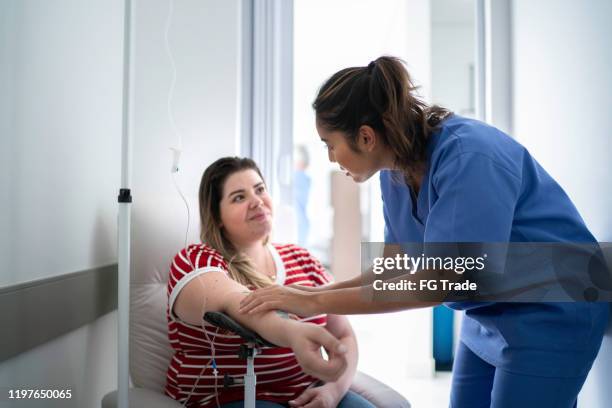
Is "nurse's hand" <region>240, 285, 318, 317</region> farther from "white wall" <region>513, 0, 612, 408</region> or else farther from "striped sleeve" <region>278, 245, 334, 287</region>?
"white wall" <region>513, 0, 612, 408</region>

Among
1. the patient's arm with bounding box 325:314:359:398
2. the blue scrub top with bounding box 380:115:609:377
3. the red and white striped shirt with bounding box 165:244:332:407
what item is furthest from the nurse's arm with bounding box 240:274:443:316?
the patient's arm with bounding box 325:314:359:398

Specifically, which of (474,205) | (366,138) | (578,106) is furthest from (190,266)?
(578,106)

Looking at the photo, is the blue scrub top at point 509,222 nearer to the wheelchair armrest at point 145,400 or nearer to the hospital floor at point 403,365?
the wheelchair armrest at point 145,400

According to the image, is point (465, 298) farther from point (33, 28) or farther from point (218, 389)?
point (33, 28)

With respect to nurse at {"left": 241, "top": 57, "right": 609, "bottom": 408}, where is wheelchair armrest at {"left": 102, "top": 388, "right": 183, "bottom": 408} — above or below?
below

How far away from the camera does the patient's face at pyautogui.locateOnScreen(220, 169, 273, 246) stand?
142 cm

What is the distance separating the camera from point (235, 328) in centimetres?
97

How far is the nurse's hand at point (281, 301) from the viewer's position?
1005mm

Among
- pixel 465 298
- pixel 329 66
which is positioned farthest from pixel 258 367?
pixel 329 66

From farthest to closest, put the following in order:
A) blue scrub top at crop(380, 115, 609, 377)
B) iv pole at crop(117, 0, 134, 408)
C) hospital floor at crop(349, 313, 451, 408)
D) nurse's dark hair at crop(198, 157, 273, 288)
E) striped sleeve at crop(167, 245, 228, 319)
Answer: hospital floor at crop(349, 313, 451, 408) < nurse's dark hair at crop(198, 157, 273, 288) < striped sleeve at crop(167, 245, 228, 319) < iv pole at crop(117, 0, 134, 408) < blue scrub top at crop(380, 115, 609, 377)

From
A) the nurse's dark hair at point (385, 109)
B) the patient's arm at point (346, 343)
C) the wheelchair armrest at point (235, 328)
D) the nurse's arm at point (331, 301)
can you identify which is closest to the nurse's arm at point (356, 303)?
the nurse's arm at point (331, 301)

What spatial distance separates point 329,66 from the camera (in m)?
3.27

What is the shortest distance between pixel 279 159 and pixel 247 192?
24.8 inches

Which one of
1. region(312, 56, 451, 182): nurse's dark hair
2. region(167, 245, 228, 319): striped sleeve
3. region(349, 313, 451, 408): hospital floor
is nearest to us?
region(312, 56, 451, 182): nurse's dark hair
